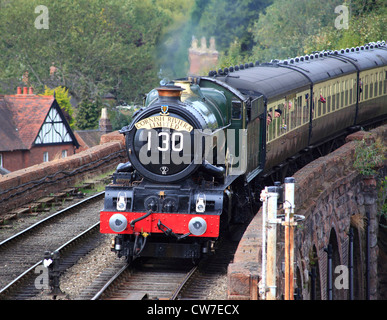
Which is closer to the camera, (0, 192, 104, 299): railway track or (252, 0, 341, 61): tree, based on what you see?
(0, 192, 104, 299): railway track

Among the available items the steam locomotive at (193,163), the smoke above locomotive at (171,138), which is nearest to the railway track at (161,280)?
the steam locomotive at (193,163)

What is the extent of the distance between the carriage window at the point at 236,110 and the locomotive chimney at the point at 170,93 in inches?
58.9

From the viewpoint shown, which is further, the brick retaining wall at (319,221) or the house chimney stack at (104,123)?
the house chimney stack at (104,123)

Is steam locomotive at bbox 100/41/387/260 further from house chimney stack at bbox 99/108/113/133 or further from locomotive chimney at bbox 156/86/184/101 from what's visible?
house chimney stack at bbox 99/108/113/133

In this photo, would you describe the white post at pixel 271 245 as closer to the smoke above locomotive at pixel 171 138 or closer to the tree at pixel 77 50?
the smoke above locomotive at pixel 171 138

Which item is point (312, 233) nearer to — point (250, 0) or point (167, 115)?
point (167, 115)

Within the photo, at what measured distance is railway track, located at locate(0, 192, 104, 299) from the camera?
11.1 metres

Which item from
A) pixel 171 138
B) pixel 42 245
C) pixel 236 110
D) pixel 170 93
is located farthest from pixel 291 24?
pixel 171 138

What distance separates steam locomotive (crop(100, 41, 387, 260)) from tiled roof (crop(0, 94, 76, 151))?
32657mm

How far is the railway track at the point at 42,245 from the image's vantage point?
11069mm

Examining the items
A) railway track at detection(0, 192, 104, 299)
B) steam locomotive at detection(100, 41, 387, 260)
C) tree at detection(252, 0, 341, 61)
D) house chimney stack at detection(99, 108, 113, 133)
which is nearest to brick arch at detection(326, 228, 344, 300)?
steam locomotive at detection(100, 41, 387, 260)

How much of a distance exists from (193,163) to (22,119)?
38302 mm

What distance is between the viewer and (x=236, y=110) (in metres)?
13.0

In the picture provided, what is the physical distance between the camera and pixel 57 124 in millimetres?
48906
